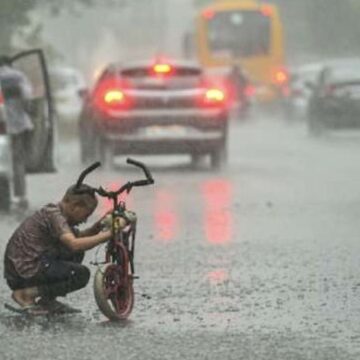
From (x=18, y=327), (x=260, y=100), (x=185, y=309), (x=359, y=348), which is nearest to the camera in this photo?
(x=359, y=348)

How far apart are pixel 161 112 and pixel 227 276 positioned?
36.1ft

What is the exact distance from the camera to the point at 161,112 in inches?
867

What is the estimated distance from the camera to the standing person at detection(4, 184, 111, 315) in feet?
30.2

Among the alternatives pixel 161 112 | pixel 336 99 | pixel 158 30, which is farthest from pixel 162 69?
pixel 158 30

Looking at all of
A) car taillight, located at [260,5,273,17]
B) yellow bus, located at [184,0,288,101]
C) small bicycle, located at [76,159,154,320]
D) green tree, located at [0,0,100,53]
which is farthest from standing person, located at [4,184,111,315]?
car taillight, located at [260,5,273,17]

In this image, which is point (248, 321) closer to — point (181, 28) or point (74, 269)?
point (74, 269)

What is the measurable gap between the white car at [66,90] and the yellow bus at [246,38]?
37.8 ft

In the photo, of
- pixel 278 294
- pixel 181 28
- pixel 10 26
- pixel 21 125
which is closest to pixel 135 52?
pixel 181 28

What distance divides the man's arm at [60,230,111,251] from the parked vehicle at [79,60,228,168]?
12.9m

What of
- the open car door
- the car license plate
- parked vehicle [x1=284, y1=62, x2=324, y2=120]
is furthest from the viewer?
parked vehicle [x1=284, y1=62, x2=324, y2=120]

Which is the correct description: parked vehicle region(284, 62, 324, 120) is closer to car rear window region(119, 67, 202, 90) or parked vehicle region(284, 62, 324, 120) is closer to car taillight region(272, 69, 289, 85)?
car taillight region(272, 69, 289, 85)

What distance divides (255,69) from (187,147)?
1178 inches

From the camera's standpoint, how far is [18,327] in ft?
29.5

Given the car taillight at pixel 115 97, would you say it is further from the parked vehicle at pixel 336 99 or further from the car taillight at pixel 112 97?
the parked vehicle at pixel 336 99
